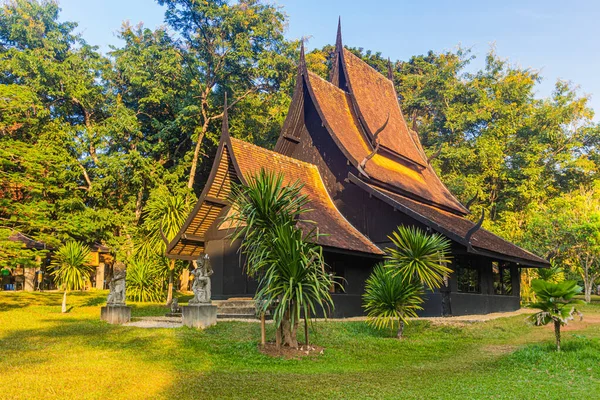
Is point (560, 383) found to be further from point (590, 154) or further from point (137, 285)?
point (590, 154)

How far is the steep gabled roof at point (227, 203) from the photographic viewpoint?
43.3ft

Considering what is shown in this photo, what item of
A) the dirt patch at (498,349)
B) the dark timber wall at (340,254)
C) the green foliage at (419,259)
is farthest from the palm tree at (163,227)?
the dirt patch at (498,349)

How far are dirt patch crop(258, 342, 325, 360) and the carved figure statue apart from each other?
18.3 ft

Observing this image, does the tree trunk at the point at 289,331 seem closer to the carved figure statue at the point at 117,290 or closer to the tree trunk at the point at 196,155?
the carved figure statue at the point at 117,290

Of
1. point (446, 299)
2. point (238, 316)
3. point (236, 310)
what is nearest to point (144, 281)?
point (236, 310)

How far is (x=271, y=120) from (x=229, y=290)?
62.6 feet

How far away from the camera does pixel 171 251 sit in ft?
49.3

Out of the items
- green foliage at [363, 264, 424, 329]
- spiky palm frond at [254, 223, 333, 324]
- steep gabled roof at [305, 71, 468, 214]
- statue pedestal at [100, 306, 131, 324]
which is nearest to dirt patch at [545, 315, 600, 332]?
green foliage at [363, 264, 424, 329]

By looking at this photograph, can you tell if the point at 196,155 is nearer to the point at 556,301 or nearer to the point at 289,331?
the point at 289,331

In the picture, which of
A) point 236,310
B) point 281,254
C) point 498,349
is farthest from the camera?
point 236,310

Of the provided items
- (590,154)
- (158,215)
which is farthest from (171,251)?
(590,154)

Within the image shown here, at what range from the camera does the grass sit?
18.8ft

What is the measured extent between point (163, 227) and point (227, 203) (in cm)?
538

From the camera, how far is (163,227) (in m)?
18.6
